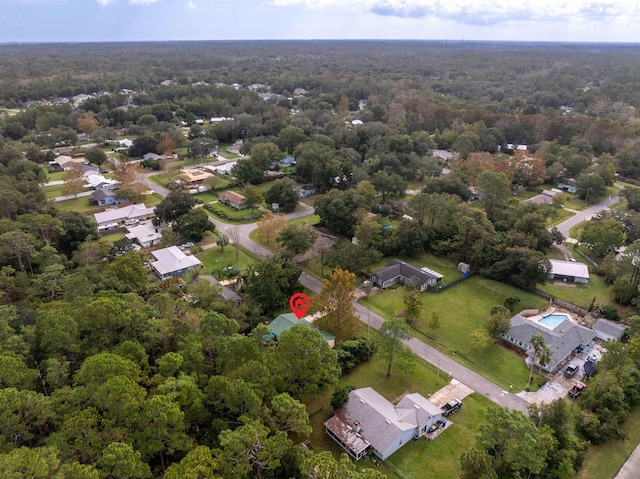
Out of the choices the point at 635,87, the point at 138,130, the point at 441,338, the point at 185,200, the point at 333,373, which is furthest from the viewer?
the point at 635,87

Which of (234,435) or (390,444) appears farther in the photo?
(390,444)

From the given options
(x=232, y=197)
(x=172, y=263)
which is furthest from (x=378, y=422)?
(x=232, y=197)

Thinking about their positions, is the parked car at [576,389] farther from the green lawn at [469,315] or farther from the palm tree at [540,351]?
the green lawn at [469,315]

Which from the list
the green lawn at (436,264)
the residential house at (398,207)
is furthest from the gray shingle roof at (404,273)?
the residential house at (398,207)

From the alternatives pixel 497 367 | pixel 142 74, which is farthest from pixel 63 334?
pixel 142 74

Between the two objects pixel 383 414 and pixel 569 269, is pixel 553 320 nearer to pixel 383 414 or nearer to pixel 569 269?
pixel 569 269

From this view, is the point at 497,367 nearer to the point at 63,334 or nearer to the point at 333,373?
the point at 333,373

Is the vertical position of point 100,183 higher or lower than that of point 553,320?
lower
